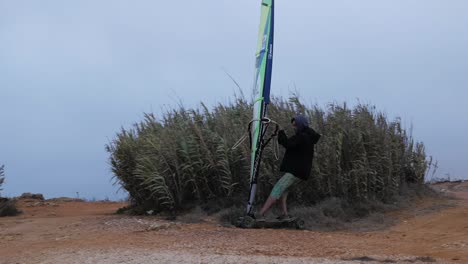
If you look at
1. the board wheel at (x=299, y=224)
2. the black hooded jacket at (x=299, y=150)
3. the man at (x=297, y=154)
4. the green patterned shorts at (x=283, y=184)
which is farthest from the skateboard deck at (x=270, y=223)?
the black hooded jacket at (x=299, y=150)

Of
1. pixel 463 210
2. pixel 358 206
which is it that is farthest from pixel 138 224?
pixel 463 210

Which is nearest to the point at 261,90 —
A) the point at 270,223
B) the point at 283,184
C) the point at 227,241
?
the point at 283,184

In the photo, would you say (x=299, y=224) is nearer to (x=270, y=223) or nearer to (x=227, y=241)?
(x=270, y=223)

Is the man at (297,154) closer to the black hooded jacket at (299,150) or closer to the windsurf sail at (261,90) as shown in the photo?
the black hooded jacket at (299,150)

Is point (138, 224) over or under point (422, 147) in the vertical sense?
under

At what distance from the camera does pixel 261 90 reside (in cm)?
1022

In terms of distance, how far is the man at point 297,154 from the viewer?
9.63 m

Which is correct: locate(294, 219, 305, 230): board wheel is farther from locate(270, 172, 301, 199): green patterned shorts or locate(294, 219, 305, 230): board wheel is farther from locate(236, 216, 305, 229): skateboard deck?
locate(270, 172, 301, 199): green patterned shorts

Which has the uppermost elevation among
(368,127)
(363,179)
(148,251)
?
(368,127)

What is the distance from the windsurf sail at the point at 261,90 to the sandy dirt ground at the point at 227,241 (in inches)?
44.9

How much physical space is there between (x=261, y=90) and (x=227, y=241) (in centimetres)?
295

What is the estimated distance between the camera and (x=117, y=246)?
8.14 meters

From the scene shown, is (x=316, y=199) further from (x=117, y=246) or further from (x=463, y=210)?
(x=117, y=246)

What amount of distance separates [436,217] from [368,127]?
89.4 inches
